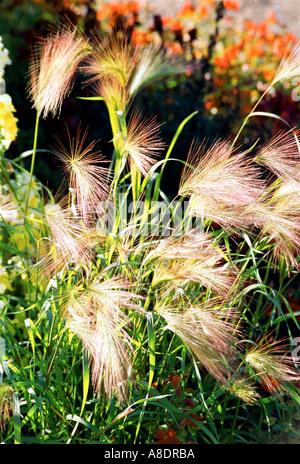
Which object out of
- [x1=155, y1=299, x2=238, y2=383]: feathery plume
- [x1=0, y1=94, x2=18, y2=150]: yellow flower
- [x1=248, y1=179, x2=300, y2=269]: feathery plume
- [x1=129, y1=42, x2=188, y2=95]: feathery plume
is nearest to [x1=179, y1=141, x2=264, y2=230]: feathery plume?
[x1=248, y1=179, x2=300, y2=269]: feathery plume

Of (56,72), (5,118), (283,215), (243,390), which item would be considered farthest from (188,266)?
(5,118)

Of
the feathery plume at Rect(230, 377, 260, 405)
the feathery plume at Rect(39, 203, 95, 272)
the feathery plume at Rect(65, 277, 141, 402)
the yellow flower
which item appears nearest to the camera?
the feathery plume at Rect(65, 277, 141, 402)

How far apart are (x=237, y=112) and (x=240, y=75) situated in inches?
39.6

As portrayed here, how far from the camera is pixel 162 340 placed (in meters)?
1.66

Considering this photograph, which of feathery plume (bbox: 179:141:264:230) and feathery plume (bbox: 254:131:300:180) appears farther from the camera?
feathery plume (bbox: 254:131:300:180)

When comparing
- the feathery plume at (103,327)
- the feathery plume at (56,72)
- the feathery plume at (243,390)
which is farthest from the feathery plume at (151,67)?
the feathery plume at (243,390)

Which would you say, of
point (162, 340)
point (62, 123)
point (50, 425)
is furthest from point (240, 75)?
point (50, 425)

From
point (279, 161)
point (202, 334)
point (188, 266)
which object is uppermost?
point (279, 161)

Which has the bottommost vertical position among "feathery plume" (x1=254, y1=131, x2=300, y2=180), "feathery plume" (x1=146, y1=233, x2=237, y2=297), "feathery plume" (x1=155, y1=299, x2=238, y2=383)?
A: "feathery plume" (x1=155, y1=299, x2=238, y2=383)

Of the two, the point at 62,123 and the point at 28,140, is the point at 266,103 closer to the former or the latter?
the point at 62,123

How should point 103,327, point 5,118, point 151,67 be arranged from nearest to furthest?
1. point 103,327
2. point 151,67
3. point 5,118

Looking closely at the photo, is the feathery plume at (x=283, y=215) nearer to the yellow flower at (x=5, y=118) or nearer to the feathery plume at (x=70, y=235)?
the feathery plume at (x=70, y=235)

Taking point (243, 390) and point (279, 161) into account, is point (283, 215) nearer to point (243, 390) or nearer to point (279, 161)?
point (279, 161)

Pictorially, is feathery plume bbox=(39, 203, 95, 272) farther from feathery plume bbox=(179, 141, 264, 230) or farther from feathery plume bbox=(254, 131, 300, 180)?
feathery plume bbox=(254, 131, 300, 180)
